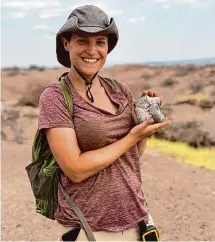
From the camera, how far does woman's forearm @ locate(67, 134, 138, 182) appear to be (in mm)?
2258

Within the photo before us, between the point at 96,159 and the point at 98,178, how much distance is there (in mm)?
119

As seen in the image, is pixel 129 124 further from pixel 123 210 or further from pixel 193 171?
pixel 193 171

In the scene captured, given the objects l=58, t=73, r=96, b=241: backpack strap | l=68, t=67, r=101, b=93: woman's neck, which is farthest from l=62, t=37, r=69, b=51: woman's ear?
l=58, t=73, r=96, b=241: backpack strap

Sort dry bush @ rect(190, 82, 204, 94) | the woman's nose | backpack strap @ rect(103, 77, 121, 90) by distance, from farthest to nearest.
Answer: dry bush @ rect(190, 82, 204, 94) < backpack strap @ rect(103, 77, 121, 90) < the woman's nose

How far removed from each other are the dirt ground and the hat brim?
3.88 meters

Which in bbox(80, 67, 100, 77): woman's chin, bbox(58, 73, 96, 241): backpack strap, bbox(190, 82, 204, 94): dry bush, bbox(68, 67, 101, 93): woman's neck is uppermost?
bbox(80, 67, 100, 77): woman's chin

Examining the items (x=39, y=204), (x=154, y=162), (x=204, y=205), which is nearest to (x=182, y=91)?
(x=154, y=162)

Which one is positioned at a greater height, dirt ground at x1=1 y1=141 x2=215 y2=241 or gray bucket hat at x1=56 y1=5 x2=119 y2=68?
gray bucket hat at x1=56 y1=5 x2=119 y2=68

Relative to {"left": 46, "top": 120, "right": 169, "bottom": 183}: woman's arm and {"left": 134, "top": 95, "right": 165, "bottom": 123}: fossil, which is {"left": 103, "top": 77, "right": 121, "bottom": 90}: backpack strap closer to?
{"left": 134, "top": 95, "right": 165, "bottom": 123}: fossil

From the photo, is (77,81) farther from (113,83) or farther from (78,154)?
(78,154)


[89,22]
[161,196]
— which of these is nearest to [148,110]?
[89,22]

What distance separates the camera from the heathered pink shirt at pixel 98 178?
2324mm

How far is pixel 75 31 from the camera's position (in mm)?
2354

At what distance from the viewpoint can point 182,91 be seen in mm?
35188
